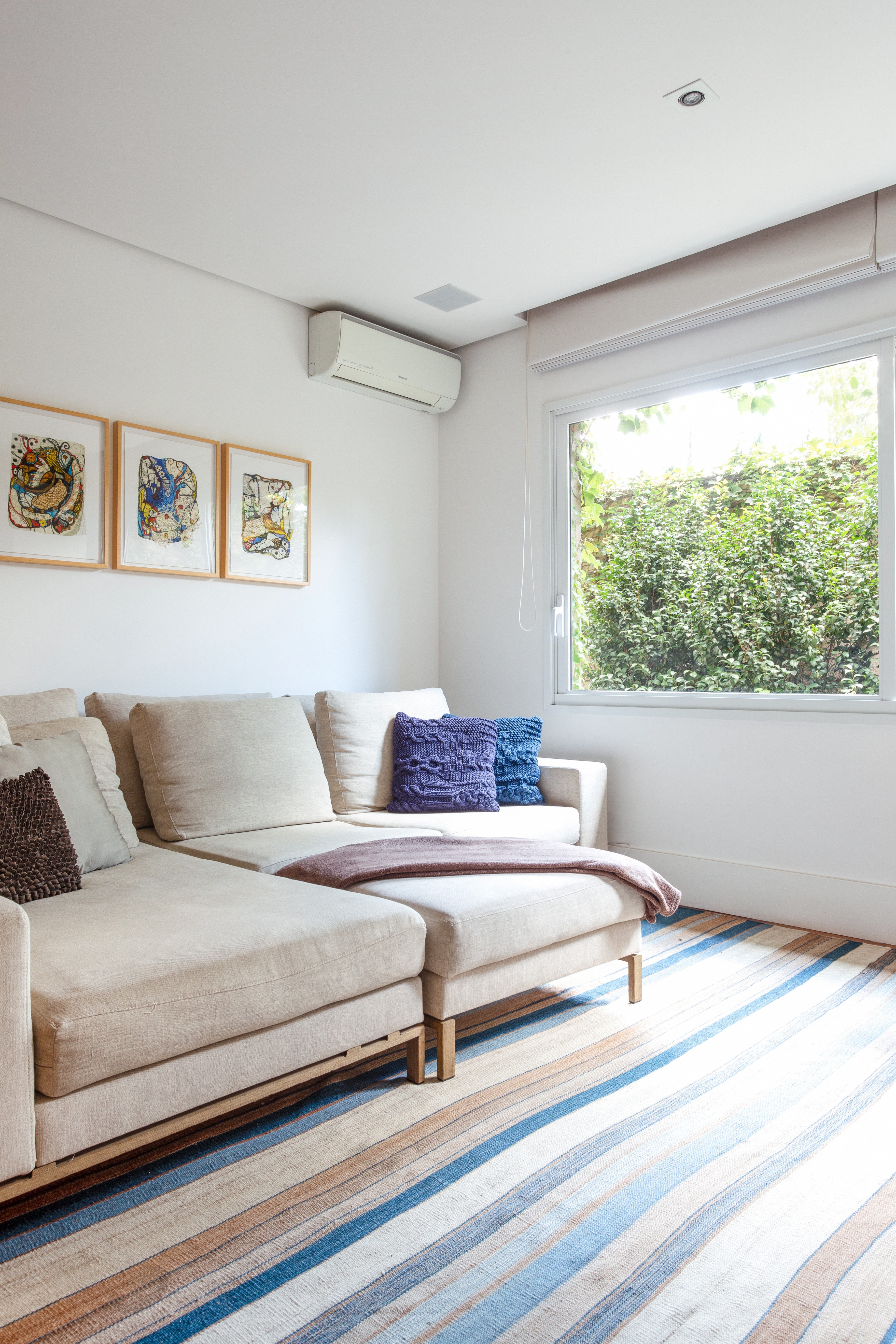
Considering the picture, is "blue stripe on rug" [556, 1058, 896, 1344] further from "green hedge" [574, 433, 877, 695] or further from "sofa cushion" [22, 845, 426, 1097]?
"green hedge" [574, 433, 877, 695]

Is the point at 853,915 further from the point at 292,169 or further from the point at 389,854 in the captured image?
the point at 292,169

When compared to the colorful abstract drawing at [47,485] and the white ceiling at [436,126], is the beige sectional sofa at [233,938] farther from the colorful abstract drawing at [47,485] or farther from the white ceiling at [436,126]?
the white ceiling at [436,126]

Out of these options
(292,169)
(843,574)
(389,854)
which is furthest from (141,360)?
(843,574)

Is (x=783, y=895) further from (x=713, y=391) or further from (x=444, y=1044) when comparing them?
(x=713, y=391)

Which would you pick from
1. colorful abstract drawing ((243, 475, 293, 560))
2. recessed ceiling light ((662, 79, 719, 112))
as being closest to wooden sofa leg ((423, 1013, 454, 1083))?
colorful abstract drawing ((243, 475, 293, 560))

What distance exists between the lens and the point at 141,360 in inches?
134

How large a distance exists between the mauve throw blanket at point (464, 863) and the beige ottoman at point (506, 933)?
1.0 inches

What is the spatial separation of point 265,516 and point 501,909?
223 cm

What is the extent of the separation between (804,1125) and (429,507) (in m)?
3.39

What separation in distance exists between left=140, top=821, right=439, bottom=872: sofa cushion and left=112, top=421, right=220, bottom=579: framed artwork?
107cm

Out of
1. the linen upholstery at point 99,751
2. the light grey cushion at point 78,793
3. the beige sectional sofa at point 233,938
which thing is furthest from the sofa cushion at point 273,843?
the light grey cushion at point 78,793

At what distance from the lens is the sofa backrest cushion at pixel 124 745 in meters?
2.96

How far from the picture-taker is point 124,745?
9.77 ft

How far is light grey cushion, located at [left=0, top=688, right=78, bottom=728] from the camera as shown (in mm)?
2654
